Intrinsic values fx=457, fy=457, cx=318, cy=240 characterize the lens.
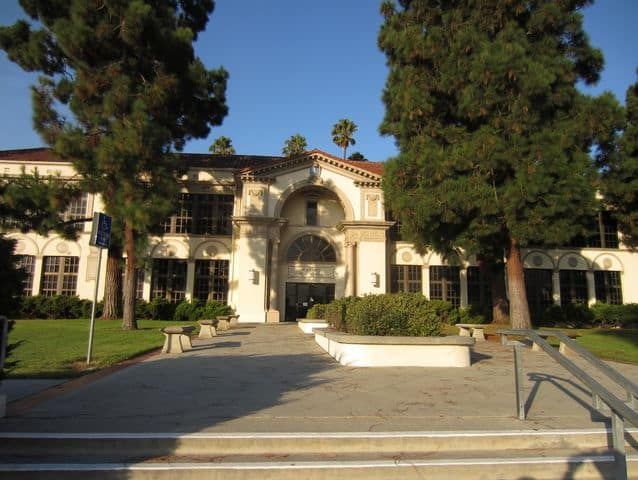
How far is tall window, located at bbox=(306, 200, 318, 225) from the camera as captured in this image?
31812 millimetres

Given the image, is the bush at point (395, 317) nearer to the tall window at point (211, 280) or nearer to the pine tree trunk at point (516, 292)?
the pine tree trunk at point (516, 292)

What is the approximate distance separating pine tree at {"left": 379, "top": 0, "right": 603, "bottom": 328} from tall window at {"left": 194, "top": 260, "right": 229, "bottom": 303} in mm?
14816

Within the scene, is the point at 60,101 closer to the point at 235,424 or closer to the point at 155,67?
the point at 155,67

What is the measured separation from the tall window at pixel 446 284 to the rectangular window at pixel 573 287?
293 inches

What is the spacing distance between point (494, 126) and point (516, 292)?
6639 millimetres

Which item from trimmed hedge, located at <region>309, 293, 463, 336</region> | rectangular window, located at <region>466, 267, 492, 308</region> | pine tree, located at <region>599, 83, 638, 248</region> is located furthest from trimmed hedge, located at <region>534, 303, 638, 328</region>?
trimmed hedge, located at <region>309, 293, 463, 336</region>

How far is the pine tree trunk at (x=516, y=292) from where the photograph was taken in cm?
1805

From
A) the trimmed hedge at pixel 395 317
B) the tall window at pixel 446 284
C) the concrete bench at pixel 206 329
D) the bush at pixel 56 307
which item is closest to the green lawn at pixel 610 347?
the trimmed hedge at pixel 395 317

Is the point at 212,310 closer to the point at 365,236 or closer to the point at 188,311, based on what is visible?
the point at 188,311

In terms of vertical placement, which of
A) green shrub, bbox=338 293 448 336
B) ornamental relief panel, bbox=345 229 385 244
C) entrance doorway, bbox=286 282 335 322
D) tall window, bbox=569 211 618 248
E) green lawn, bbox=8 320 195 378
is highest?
tall window, bbox=569 211 618 248

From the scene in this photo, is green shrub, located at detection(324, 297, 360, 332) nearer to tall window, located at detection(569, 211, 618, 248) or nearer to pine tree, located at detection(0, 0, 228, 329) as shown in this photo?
pine tree, located at detection(0, 0, 228, 329)

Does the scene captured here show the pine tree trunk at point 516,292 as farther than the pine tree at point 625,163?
No

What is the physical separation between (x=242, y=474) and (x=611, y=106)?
63.5ft

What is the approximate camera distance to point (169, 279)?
30.7 m
